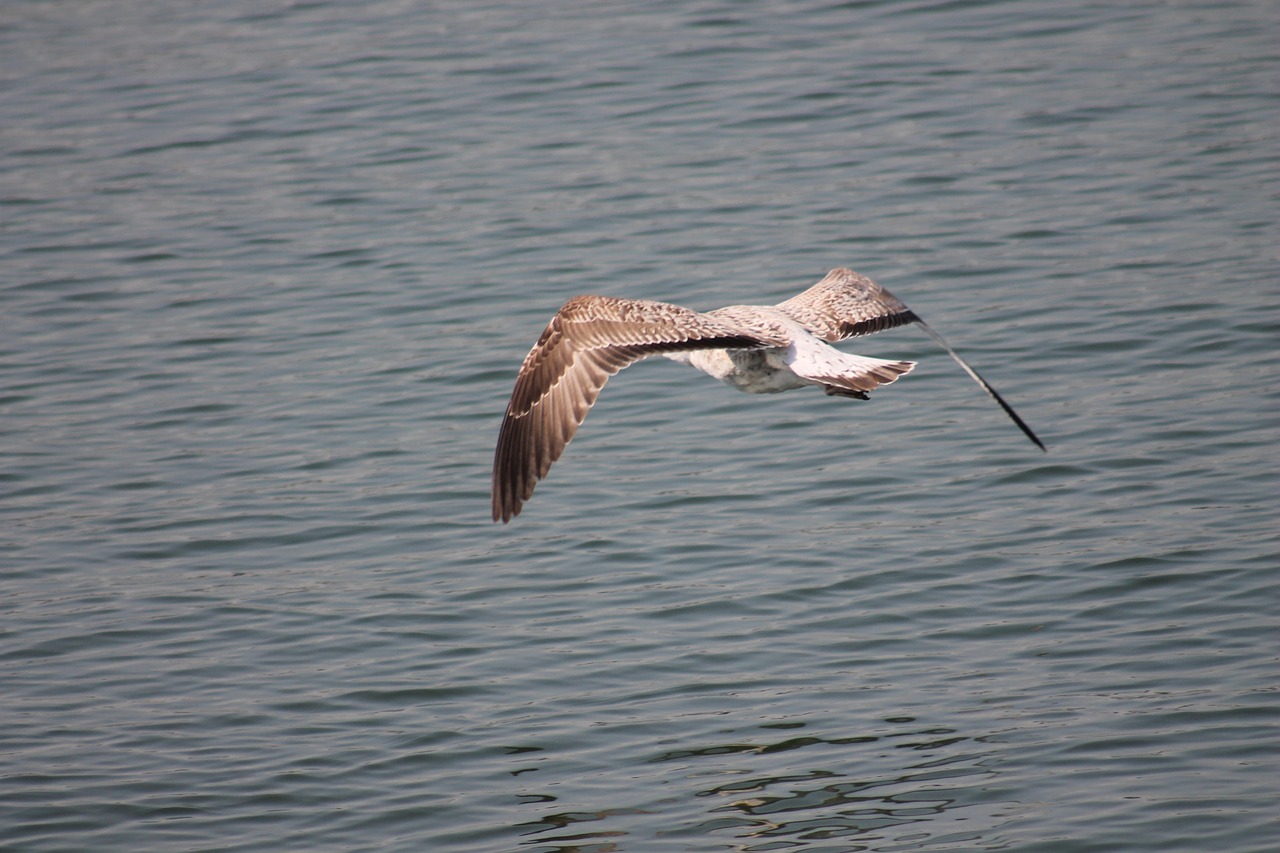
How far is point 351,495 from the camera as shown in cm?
1037

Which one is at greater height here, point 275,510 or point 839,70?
point 839,70

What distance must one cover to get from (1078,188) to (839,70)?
4195 millimetres

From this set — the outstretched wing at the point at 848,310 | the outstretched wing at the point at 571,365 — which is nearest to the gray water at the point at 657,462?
the outstretched wing at the point at 571,365

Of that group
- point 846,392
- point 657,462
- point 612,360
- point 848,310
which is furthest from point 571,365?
point 657,462

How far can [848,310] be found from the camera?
28.3 ft

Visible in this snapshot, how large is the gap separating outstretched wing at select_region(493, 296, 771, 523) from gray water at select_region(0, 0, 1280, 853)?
41.9 inches

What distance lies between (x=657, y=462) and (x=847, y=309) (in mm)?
2229

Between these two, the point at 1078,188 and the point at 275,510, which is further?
the point at 1078,188

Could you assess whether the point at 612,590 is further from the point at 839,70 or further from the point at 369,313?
the point at 839,70

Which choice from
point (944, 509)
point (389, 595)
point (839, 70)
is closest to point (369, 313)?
point (389, 595)

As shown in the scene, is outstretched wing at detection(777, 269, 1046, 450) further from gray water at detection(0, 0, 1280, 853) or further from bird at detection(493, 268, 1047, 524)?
gray water at detection(0, 0, 1280, 853)

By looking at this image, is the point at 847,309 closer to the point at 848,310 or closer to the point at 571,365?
the point at 848,310

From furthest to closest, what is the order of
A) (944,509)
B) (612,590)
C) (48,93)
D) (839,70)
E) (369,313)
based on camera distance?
(48,93), (839,70), (369,313), (944,509), (612,590)

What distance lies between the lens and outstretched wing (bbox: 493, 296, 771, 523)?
7824 mm
